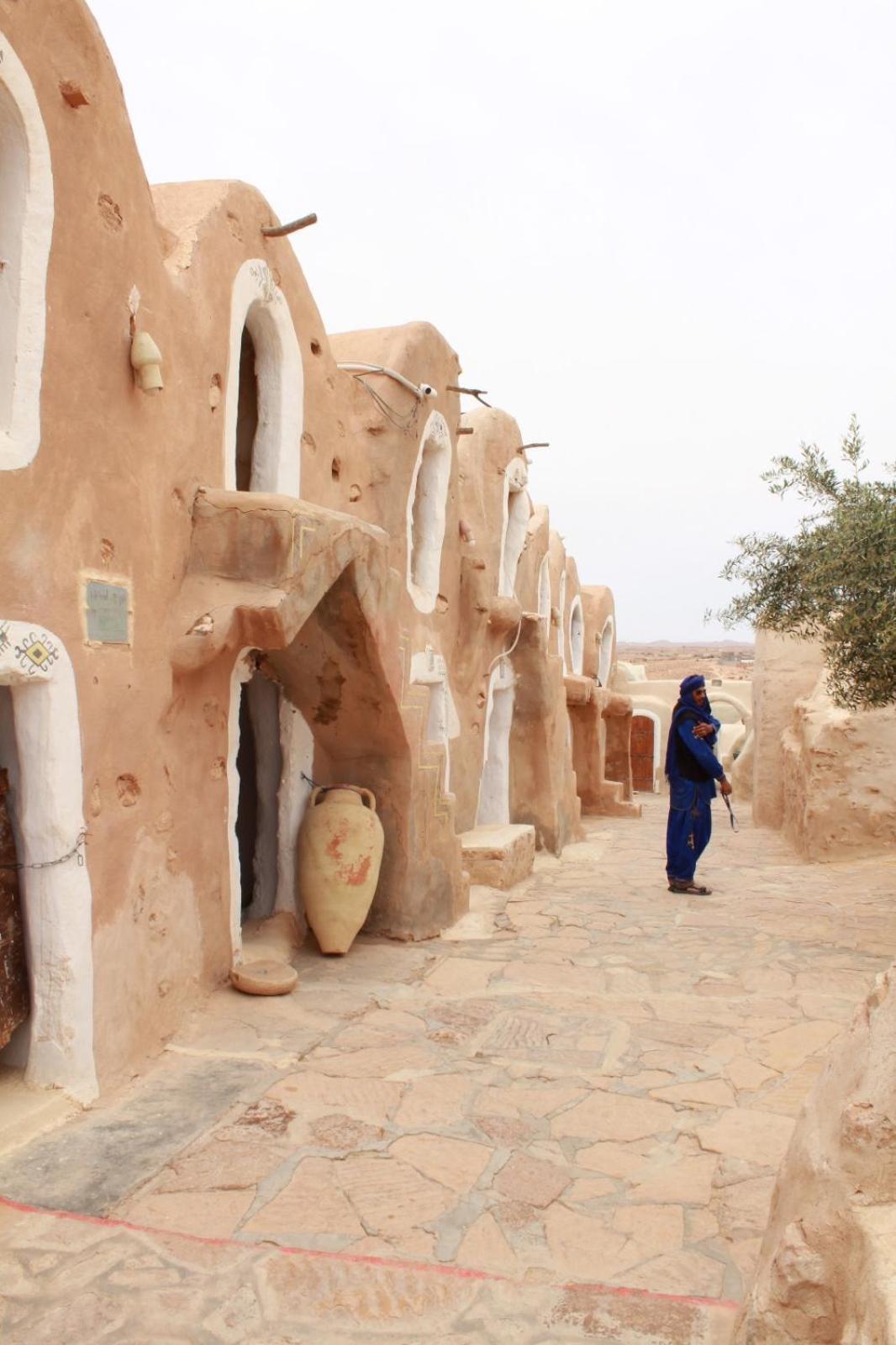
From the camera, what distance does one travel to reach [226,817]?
5766mm

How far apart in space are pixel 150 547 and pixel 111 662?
637 millimetres

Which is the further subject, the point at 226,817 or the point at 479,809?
the point at 479,809

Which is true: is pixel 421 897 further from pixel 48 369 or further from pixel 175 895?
pixel 48 369

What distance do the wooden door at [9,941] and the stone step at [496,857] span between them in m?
5.25

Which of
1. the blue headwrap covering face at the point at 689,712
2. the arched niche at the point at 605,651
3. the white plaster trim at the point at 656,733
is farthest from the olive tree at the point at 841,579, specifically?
the white plaster trim at the point at 656,733

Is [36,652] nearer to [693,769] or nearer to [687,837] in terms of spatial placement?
[693,769]

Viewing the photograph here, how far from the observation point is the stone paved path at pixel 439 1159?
9.77ft

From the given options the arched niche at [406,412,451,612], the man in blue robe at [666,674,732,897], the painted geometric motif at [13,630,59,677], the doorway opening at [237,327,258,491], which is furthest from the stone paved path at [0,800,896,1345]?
the arched niche at [406,412,451,612]

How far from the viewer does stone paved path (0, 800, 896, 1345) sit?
9.77 ft

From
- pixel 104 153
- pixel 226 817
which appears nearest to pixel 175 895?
pixel 226 817

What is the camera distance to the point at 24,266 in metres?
3.99

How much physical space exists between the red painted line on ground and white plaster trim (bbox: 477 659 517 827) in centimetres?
870

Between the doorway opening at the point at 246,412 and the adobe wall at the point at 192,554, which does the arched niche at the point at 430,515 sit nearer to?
the adobe wall at the point at 192,554

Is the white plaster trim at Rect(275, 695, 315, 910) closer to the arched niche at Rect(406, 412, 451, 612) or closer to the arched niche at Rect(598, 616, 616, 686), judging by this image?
the arched niche at Rect(406, 412, 451, 612)
